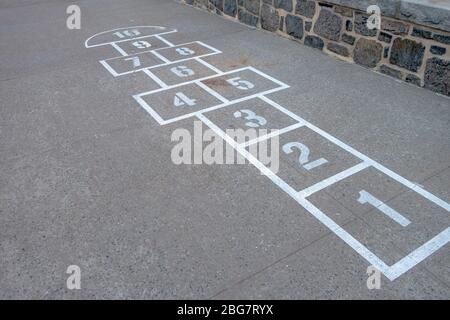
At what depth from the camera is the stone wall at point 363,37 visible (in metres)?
6.13

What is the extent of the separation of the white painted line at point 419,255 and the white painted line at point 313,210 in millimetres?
75

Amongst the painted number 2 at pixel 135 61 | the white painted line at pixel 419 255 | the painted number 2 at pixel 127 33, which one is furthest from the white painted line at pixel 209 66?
the white painted line at pixel 419 255

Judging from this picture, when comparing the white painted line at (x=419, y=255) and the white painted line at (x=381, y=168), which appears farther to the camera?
the white painted line at (x=381, y=168)

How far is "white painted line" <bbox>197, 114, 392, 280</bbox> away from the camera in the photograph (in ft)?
11.5

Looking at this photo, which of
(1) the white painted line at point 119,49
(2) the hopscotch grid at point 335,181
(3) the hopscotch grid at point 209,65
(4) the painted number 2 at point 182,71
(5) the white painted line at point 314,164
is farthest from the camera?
(1) the white painted line at point 119,49

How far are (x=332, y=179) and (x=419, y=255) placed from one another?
4.19ft

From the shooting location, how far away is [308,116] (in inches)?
229

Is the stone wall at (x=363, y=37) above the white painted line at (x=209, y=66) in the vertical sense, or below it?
above

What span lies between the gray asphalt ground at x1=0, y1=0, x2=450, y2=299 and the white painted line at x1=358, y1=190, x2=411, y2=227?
9 cm

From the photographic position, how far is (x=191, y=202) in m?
4.23

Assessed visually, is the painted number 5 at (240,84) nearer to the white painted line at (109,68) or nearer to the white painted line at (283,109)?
the white painted line at (283,109)

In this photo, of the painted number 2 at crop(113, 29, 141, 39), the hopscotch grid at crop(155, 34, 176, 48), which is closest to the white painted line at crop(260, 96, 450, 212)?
the hopscotch grid at crop(155, 34, 176, 48)

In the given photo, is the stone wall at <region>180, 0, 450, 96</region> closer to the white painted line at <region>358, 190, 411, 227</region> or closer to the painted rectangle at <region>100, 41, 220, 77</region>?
the painted rectangle at <region>100, 41, 220, 77</region>

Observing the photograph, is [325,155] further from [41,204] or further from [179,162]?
[41,204]
